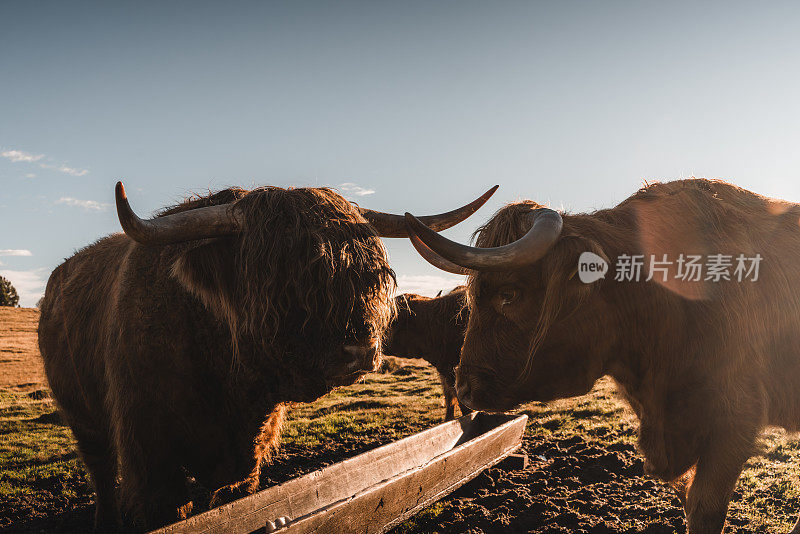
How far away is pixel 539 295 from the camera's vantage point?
2.51 m

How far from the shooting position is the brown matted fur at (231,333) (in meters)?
2.54

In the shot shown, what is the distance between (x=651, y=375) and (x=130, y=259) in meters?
2.91

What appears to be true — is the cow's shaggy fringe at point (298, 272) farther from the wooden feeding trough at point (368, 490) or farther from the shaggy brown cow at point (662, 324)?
the wooden feeding trough at point (368, 490)

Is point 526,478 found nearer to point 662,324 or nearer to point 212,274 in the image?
point 662,324

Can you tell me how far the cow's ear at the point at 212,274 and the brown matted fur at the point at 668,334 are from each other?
130cm

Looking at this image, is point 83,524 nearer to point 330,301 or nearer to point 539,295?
point 330,301

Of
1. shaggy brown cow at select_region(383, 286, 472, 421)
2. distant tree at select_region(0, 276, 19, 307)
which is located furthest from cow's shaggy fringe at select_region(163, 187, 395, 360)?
distant tree at select_region(0, 276, 19, 307)

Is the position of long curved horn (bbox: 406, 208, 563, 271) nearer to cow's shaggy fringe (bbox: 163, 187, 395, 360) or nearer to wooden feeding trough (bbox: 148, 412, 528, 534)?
cow's shaggy fringe (bbox: 163, 187, 395, 360)

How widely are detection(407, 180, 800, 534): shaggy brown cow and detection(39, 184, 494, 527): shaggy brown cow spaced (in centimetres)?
59

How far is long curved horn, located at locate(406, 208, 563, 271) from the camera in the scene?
2217mm

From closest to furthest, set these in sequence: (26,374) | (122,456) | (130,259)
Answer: (122,456) → (130,259) → (26,374)

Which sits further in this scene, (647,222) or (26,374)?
(26,374)

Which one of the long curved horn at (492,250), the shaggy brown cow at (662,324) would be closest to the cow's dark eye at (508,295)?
the shaggy brown cow at (662,324)

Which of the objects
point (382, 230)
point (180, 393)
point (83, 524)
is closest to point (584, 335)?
point (382, 230)
